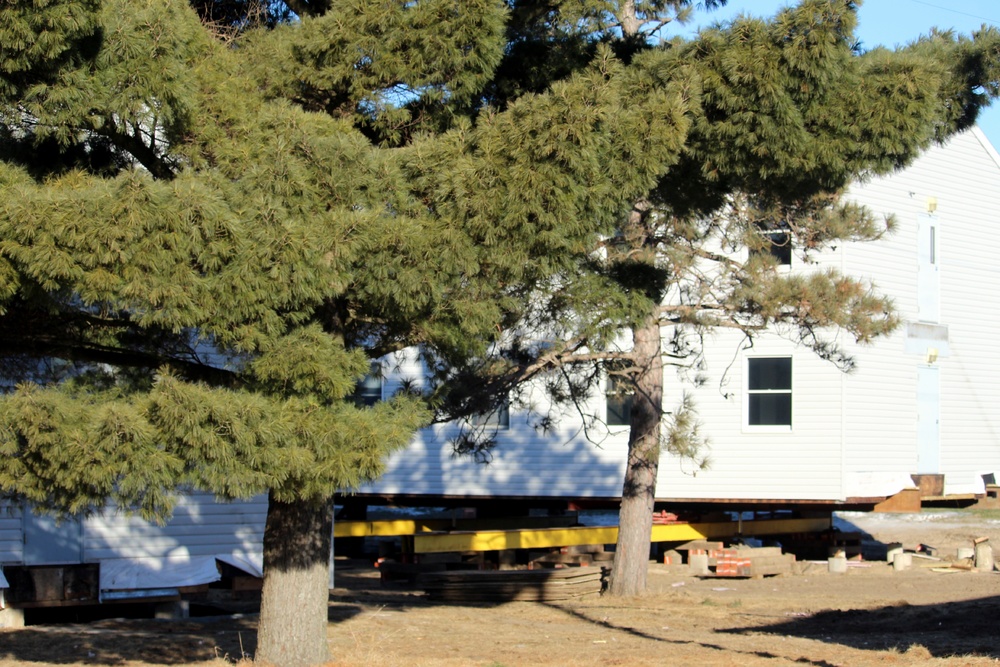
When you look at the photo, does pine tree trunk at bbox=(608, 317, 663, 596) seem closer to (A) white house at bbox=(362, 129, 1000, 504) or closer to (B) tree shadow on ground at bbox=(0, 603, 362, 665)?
(A) white house at bbox=(362, 129, 1000, 504)

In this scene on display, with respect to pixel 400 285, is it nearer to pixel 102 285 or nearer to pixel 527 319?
pixel 102 285

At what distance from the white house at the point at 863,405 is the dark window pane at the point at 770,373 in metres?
0.02

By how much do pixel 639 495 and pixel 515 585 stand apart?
6.92 ft

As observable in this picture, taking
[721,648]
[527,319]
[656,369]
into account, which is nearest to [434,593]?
[656,369]

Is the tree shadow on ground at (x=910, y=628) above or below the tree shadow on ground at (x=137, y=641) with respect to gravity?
above

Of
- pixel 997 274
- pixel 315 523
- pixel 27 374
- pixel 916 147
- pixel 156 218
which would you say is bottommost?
pixel 315 523

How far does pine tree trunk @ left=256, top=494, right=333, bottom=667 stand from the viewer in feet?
27.2

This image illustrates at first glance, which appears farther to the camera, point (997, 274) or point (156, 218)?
point (997, 274)

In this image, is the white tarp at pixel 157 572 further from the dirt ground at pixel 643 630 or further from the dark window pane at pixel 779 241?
the dark window pane at pixel 779 241

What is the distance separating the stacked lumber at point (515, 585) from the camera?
1461 cm

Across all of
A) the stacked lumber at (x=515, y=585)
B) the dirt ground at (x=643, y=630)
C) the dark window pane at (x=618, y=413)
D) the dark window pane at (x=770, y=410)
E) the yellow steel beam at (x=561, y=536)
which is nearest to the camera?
the dirt ground at (x=643, y=630)

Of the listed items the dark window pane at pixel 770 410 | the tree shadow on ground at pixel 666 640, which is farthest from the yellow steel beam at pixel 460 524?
the tree shadow on ground at pixel 666 640

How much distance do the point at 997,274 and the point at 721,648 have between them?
44.8 feet

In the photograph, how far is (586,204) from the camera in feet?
23.3
